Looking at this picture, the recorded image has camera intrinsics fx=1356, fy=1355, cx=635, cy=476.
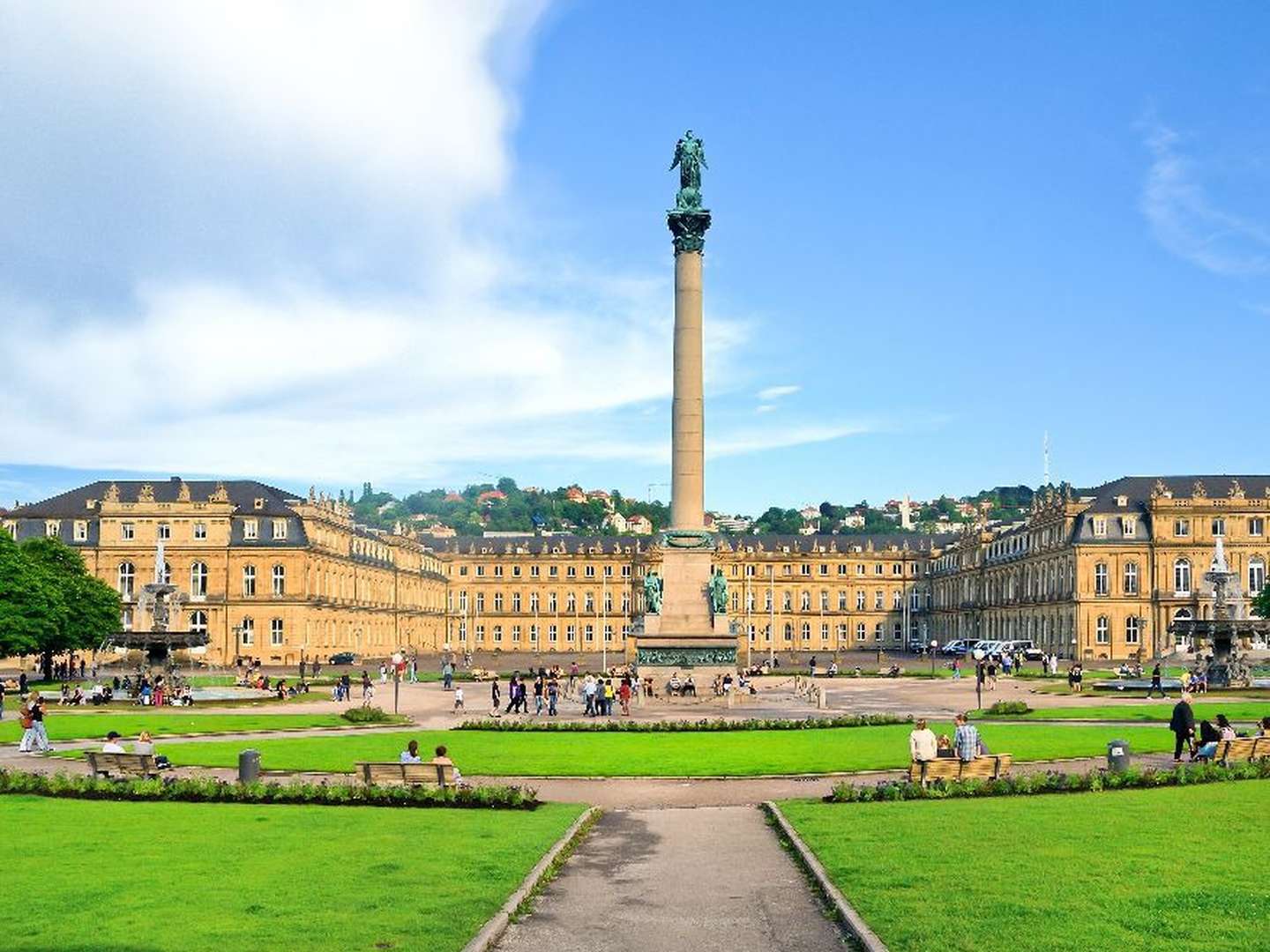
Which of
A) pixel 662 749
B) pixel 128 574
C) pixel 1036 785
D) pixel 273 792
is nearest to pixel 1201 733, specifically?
pixel 1036 785

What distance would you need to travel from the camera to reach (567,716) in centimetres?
5681

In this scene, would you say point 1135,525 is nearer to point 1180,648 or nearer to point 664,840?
point 1180,648

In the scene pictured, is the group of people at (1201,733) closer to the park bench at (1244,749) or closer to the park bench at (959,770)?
the park bench at (1244,749)

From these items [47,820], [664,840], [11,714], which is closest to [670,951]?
[664,840]

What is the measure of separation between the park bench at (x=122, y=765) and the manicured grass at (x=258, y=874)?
3322 mm

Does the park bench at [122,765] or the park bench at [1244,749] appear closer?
the park bench at [122,765]

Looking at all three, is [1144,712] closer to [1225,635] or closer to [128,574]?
[1225,635]

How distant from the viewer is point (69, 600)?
90875 mm

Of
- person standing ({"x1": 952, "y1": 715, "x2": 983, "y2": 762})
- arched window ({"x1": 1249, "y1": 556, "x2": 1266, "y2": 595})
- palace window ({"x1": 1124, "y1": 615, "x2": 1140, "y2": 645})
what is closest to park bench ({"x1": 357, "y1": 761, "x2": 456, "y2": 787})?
person standing ({"x1": 952, "y1": 715, "x2": 983, "y2": 762})

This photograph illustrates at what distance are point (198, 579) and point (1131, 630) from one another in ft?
307

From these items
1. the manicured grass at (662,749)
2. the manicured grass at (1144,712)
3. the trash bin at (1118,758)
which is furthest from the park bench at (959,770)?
the manicured grass at (1144,712)

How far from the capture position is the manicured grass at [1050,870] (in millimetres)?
15617

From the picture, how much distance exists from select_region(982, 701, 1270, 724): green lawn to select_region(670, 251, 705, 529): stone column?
2215cm

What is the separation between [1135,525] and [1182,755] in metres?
104
